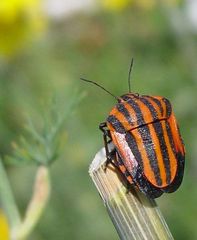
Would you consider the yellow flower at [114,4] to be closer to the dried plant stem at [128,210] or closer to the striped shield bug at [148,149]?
the striped shield bug at [148,149]

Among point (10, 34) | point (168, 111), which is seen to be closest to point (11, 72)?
point (10, 34)

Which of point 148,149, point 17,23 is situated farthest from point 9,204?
point 17,23

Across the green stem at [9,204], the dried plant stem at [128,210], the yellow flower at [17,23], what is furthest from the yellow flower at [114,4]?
the dried plant stem at [128,210]

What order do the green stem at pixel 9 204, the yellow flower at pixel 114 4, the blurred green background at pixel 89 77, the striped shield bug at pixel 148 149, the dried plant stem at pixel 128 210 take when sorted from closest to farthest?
the dried plant stem at pixel 128 210
the striped shield bug at pixel 148 149
the green stem at pixel 9 204
the blurred green background at pixel 89 77
the yellow flower at pixel 114 4

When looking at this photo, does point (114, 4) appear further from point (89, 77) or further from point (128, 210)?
point (128, 210)

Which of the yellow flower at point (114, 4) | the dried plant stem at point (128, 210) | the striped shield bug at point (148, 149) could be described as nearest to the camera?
the dried plant stem at point (128, 210)

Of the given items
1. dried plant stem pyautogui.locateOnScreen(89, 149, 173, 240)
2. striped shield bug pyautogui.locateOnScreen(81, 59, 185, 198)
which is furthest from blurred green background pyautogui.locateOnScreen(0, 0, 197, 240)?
dried plant stem pyautogui.locateOnScreen(89, 149, 173, 240)
